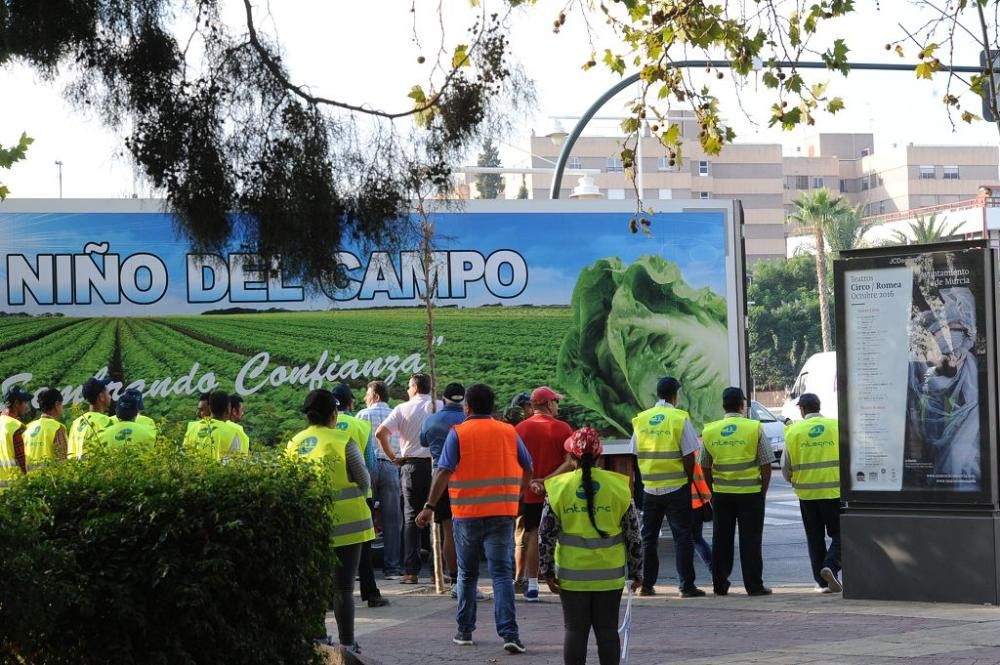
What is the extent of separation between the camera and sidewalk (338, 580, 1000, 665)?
888 centimetres

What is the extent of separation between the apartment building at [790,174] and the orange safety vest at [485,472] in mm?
91222

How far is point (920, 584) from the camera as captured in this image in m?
11.1

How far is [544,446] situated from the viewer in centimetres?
1199

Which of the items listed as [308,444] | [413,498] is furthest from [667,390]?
[308,444]

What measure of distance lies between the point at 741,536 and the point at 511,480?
326 centimetres

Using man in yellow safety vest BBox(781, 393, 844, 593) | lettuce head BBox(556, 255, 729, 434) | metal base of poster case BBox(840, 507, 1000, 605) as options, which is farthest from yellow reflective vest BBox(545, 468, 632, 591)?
lettuce head BBox(556, 255, 729, 434)

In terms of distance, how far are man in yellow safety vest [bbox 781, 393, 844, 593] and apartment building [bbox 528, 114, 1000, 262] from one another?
291 feet

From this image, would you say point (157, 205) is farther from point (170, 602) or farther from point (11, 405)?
point (11, 405)

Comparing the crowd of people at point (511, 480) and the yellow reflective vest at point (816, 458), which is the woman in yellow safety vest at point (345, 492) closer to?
the crowd of people at point (511, 480)

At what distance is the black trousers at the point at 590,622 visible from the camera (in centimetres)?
758

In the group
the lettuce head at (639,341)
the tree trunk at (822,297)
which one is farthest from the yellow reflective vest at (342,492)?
the tree trunk at (822,297)

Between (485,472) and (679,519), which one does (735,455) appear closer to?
(679,519)

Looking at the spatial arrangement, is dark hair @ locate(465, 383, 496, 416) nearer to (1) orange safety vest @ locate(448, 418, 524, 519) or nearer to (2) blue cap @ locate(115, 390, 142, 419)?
(1) orange safety vest @ locate(448, 418, 524, 519)

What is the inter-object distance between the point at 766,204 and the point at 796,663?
110353mm
